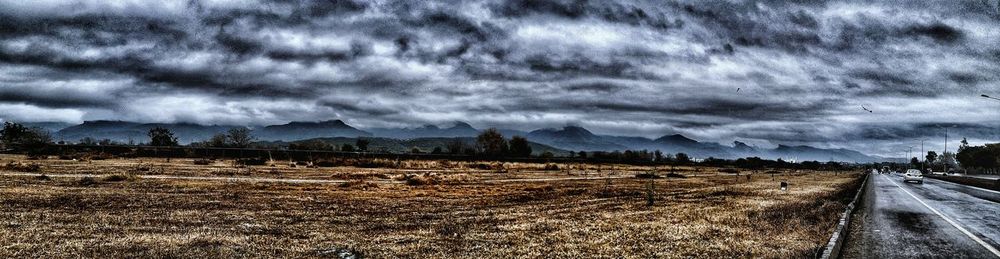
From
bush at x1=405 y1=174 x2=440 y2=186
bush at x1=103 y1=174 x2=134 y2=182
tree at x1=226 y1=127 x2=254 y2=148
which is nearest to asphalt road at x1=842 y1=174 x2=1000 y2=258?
bush at x1=405 y1=174 x2=440 y2=186

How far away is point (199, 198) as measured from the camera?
21141 millimetres

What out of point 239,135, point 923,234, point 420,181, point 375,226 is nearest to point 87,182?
point 420,181

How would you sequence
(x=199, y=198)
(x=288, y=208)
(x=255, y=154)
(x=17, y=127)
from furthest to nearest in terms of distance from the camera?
(x=17, y=127) < (x=255, y=154) < (x=199, y=198) < (x=288, y=208)

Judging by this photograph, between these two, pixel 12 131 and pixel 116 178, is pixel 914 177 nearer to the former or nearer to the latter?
pixel 116 178

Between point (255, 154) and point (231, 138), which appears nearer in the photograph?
point (255, 154)

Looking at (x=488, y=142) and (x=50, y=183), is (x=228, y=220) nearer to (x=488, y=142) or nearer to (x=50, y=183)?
(x=50, y=183)

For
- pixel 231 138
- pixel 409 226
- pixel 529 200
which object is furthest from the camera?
pixel 231 138

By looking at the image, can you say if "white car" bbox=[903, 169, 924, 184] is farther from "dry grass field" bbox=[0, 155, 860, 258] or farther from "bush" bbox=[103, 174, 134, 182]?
"bush" bbox=[103, 174, 134, 182]

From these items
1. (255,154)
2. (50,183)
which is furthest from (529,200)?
(255,154)

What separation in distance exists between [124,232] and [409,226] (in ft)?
19.3

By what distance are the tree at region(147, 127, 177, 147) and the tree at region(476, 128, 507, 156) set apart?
231ft

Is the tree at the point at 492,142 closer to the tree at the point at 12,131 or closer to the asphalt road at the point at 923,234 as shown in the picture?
the tree at the point at 12,131

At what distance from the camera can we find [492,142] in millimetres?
163000

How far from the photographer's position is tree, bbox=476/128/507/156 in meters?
160
